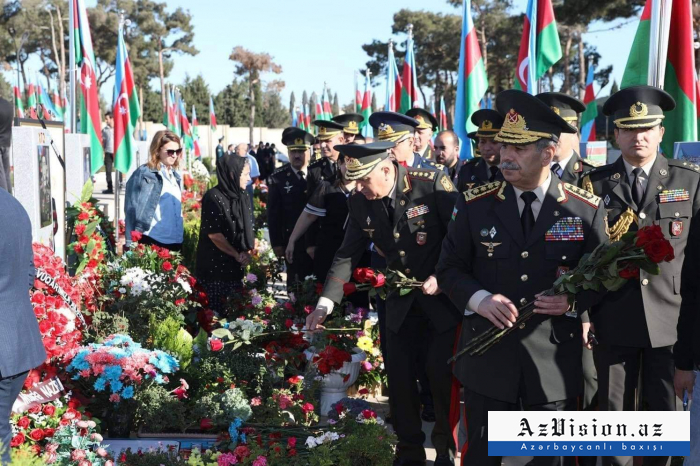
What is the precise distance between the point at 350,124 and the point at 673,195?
4.97 meters

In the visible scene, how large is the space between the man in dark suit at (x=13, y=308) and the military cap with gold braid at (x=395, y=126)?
10.3 feet

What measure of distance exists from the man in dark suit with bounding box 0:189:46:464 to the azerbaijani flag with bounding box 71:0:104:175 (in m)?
6.77

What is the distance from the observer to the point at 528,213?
358 cm

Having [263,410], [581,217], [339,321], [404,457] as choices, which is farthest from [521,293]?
[339,321]

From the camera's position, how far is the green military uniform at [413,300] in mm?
4672

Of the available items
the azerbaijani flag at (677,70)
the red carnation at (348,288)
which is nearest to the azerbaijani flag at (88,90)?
the red carnation at (348,288)

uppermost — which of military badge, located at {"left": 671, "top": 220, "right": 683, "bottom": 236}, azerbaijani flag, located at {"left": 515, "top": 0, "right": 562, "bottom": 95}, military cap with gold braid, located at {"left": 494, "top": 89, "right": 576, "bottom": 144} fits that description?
azerbaijani flag, located at {"left": 515, "top": 0, "right": 562, "bottom": 95}

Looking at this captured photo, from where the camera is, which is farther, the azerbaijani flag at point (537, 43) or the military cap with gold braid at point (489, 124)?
the azerbaijani flag at point (537, 43)

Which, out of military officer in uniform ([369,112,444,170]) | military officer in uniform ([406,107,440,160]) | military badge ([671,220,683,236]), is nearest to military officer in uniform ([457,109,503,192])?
military officer in uniform ([369,112,444,170])

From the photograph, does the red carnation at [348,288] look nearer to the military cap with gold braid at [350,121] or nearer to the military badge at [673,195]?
the military badge at [673,195]

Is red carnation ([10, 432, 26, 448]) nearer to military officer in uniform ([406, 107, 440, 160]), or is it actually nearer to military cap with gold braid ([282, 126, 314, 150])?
military officer in uniform ([406, 107, 440, 160])

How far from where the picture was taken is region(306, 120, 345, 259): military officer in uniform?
25.3 feet

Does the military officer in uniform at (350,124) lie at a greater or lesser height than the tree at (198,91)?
lesser

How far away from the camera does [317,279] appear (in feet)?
25.1
